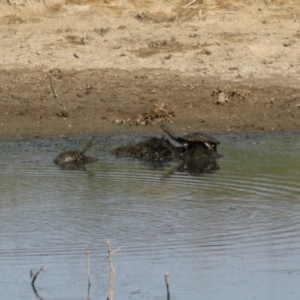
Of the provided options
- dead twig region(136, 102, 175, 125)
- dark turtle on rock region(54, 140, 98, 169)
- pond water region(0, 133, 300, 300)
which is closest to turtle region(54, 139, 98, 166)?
dark turtle on rock region(54, 140, 98, 169)

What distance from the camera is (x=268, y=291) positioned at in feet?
21.8

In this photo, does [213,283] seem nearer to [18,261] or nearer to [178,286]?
[178,286]

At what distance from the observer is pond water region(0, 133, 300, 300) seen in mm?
6852

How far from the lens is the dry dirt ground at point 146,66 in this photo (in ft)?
45.5

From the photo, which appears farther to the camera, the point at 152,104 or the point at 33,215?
the point at 152,104

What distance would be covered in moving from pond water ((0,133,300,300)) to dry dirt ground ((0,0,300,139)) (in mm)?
1726

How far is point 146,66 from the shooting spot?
1523cm

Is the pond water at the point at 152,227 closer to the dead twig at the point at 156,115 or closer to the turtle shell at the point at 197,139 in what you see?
the turtle shell at the point at 197,139

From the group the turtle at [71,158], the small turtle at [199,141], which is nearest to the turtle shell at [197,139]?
the small turtle at [199,141]

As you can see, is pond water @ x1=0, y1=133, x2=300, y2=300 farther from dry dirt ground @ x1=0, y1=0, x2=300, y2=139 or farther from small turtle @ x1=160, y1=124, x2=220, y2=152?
dry dirt ground @ x1=0, y1=0, x2=300, y2=139

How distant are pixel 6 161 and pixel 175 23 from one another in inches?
219

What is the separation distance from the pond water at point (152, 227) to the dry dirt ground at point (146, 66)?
1.73 m

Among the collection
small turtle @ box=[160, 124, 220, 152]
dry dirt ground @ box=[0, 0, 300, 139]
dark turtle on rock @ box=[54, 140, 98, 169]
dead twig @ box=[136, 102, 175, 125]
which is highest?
dry dirt ground @ box=[0, 0, 300, 139]

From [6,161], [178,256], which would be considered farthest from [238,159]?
[178,256]
